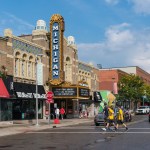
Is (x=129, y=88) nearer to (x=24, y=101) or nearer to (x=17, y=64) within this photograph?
(x=24, y=101)

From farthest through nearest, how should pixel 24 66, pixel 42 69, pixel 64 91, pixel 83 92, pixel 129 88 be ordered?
pixel 129 88 < pixel 83 92 < pixel 64 91 < pixel 42 69 < pixel 24 66

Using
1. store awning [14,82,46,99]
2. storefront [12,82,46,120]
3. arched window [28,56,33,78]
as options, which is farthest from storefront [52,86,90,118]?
arched window [28,56,33,78]

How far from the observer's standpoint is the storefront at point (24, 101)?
128ft

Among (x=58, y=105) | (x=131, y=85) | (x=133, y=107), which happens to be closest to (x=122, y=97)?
(x=131, y=85)

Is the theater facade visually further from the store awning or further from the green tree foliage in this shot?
the green tree foliage

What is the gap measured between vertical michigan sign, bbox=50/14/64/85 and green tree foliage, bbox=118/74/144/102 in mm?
34911

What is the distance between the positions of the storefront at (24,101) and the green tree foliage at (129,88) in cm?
3701

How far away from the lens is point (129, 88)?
256ft

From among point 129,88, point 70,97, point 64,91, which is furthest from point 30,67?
point 129,88

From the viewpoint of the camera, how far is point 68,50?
170ft

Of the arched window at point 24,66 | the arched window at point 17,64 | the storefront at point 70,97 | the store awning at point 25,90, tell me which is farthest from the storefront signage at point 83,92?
the arched window at point 17,64

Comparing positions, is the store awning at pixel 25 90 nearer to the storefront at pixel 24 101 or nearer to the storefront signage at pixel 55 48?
the storefront at pixel 24 101

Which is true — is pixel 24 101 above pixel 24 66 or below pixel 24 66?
below

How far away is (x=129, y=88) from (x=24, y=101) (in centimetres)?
4009
